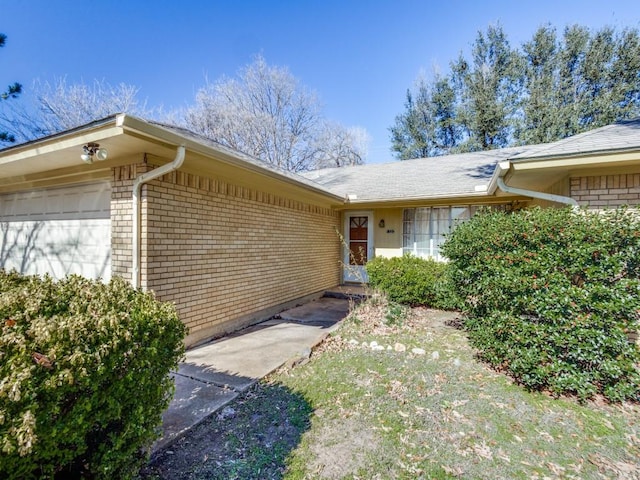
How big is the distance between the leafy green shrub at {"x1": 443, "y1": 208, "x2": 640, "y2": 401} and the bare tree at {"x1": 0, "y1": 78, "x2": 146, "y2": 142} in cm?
2079

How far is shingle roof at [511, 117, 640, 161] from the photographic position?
13.8 feet

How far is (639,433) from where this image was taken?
2.84 metres

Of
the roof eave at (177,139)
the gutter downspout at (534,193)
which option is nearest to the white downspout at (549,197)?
the gutter downspout at (534,193)

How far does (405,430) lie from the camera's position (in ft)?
9.45

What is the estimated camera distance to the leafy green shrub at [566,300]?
3234 mm

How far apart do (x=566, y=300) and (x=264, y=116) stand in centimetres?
2089

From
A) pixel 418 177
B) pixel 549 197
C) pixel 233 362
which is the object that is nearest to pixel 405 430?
pixel 233 362

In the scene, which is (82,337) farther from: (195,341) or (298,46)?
(298,46)

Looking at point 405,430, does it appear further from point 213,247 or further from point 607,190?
point 607,190

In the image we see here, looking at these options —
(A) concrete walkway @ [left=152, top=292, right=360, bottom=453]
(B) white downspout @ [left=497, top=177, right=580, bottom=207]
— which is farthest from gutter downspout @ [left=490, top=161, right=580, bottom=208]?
(A) concrete walkway @ [left=152, top=292, right=360, bottom=453]

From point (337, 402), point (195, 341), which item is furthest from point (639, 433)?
point (195, 341)

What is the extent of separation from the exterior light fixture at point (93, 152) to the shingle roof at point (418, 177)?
248 inches

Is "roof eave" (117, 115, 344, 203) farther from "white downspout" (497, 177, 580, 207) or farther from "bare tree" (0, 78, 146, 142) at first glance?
"bare tree" (0, 78, 146, 142)

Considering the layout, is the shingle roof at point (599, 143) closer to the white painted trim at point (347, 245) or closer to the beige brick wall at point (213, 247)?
the beige brick wall at point (213, 247)
